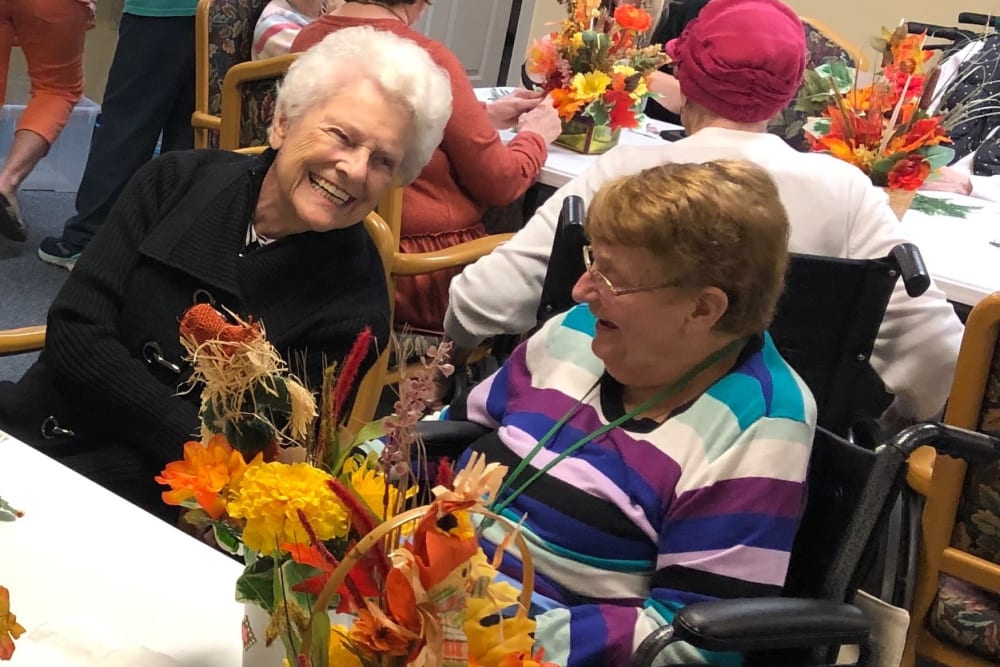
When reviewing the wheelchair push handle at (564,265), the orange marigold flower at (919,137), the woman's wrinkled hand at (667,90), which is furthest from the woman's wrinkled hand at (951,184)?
the wheelchair push handle at (564,265)

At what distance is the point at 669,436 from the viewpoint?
130 cm

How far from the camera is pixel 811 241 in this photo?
5.73 feet

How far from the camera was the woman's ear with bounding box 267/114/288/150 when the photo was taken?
1708mm

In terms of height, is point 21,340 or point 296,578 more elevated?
point 296,578

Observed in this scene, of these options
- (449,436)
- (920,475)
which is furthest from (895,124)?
(449,436)

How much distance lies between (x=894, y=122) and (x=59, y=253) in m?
2.77

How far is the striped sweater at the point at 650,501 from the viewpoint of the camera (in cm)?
121

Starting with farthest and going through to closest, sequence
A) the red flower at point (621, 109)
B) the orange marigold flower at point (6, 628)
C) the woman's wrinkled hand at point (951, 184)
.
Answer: the woman's wrinkled hand at point (951, 184), the red flower at point (621, 109), the orange marigold flower at point (6, 628)

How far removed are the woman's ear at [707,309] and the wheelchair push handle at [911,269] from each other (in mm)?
440

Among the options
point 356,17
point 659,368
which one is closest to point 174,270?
point 659,368

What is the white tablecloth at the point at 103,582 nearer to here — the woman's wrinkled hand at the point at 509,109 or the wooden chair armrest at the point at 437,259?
the wooden chair armrest at the point at 437,259

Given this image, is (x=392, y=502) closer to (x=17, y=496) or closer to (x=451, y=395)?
(x=17, y=496)

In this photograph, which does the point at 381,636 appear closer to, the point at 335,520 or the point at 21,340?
the point at 335,520

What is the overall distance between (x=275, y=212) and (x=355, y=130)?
19 cm
